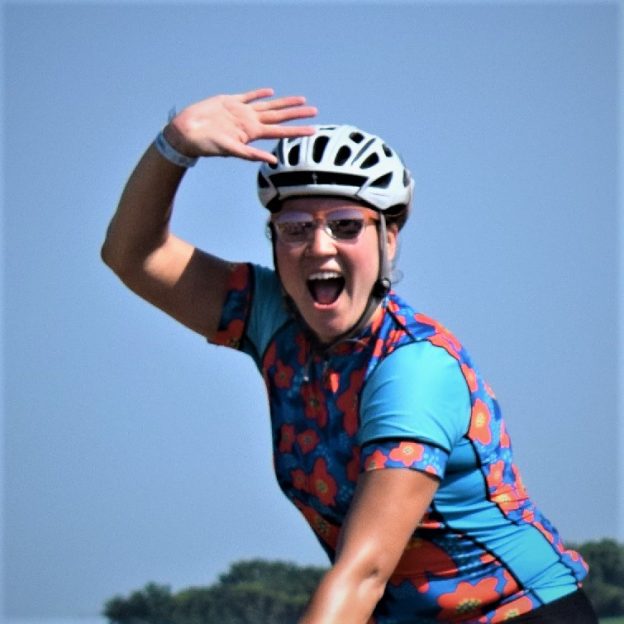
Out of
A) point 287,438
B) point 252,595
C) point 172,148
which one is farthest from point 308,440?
point 252,595

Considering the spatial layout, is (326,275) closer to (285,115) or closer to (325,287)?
(325,287)

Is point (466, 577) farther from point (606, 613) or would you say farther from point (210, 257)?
point (606, 613)

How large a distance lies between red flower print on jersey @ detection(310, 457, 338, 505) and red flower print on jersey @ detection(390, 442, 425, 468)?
1.23ft

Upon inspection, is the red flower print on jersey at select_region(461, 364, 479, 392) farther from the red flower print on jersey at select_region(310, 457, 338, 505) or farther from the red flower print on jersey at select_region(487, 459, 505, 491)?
the red flower print on jersey at select_region(310, 457, 338, 505)

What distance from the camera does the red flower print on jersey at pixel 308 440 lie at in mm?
4309

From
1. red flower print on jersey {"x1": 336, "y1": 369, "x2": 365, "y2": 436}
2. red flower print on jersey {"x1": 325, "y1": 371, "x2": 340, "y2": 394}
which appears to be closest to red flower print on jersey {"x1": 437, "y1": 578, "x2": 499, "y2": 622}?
red flower print on jersey {"x1": 336, "y1": 369, "x2": 365, "y2": 436}

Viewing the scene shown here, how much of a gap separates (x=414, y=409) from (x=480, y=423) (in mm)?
291

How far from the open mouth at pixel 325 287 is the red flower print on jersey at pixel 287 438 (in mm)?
353

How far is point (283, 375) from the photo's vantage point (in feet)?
14.5

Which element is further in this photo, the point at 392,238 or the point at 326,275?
the point at 392,238

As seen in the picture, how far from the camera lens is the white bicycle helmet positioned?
4324mm

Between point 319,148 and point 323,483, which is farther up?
point 319,148

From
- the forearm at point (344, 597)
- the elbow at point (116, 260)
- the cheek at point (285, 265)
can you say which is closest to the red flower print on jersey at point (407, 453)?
the forearm at point (344, 597)

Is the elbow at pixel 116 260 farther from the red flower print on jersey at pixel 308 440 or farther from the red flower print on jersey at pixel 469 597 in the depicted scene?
the red flower print on jersey at pixel 469 597
